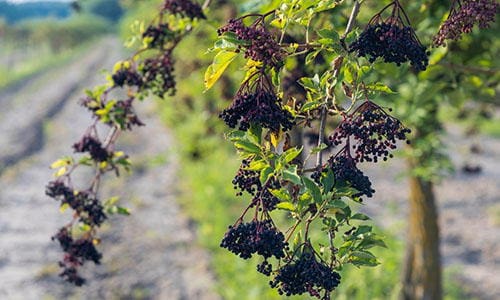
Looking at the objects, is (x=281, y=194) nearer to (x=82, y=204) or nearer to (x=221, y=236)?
(x=82, y=204)

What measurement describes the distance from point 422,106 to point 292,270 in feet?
8.84

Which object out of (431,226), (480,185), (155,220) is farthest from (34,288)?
(480,185)

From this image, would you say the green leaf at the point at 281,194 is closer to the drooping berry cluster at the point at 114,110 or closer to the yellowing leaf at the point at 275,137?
the yellowing leaf at the point at 275,137

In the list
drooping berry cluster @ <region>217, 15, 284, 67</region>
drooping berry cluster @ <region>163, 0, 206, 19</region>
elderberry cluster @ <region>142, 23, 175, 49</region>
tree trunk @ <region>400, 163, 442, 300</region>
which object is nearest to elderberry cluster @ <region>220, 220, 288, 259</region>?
drooping berry cluster @ <region>217, 15, 284, 67</region>

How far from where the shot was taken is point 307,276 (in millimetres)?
1410

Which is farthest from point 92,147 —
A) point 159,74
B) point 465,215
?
point 465,215

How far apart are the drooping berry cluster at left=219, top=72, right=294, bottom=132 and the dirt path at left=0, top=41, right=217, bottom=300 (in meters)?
2.30

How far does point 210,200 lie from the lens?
10.1 meters

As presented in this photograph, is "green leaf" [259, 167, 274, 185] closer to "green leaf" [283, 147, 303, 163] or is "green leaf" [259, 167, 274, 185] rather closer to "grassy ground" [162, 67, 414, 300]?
"green leaf" [283, 147, 303, 163]

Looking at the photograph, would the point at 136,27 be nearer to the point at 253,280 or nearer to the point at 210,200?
the point at 253,280

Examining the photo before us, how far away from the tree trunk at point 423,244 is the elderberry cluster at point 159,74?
11.2 ft

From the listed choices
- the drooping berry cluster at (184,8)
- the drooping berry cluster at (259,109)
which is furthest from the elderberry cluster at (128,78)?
the drooping berry cluster at (259,109)

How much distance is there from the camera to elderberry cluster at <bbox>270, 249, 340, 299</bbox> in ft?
4.63

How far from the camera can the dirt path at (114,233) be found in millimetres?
7871
